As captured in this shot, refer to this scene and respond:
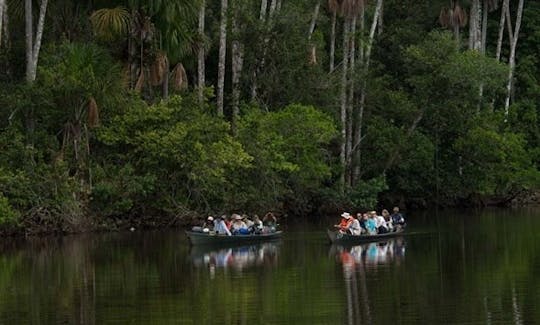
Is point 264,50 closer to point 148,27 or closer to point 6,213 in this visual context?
point 148,27

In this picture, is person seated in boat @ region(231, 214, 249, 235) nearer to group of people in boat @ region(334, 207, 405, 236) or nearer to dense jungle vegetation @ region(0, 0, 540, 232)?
group of people in boat @ region(334, 207, 405, 236)

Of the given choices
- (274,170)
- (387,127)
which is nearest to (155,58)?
(274,170)

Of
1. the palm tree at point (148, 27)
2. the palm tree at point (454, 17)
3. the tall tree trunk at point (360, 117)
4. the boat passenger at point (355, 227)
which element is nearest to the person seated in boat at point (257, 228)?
the boat passenger at point (355, 227)

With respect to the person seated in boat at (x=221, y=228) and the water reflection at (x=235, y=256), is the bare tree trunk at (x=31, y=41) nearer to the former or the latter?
the person seated in boat at (x=221, y=228)

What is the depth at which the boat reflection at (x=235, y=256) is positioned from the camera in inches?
1414

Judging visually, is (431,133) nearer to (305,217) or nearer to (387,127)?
(387,127)

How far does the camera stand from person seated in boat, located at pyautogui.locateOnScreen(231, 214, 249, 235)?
4456cm

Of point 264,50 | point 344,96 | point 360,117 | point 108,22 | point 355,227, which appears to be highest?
point 264,50

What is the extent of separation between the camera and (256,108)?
192ft

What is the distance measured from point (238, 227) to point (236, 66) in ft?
47.8

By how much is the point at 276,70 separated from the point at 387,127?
7.82 meters

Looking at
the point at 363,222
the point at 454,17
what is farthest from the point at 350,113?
the point at 363,222

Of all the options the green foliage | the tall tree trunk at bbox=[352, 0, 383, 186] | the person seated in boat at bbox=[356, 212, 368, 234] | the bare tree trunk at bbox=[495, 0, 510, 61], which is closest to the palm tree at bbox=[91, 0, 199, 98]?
the green foliage

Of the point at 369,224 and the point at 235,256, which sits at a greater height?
the point at 369,224
